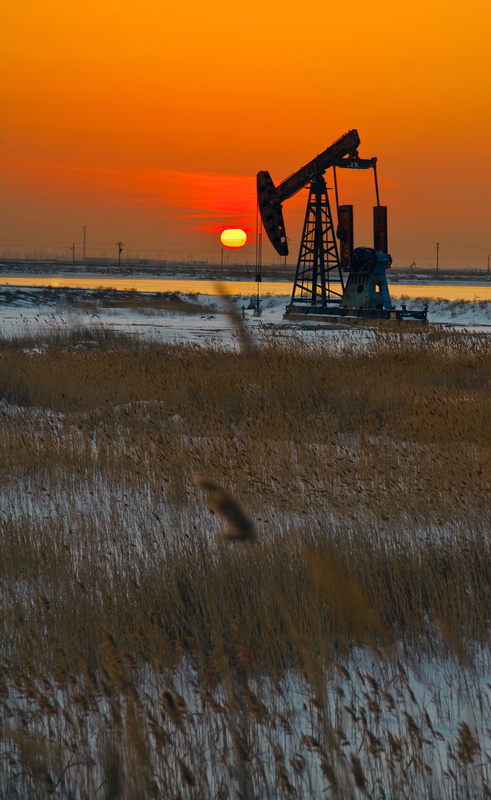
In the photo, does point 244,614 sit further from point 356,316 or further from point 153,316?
point 153,316

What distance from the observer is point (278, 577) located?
3.93 m

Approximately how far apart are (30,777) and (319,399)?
836 cm

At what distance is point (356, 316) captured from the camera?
29.5 metres

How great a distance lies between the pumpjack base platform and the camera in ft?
86.8

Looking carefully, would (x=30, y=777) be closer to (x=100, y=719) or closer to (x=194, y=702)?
(x=100, y=719)

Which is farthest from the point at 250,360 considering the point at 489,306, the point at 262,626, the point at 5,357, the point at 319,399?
the point at 489,306

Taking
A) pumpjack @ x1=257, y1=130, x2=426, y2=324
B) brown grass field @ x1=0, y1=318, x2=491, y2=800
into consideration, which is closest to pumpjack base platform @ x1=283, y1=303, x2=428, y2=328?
pumpjack @ x1=257, y1=130, x2=426, y2=324

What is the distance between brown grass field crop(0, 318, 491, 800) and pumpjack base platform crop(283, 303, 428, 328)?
18064 millimetres

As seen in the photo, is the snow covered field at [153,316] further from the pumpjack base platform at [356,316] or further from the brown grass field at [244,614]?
the brown grass field at [244,614]

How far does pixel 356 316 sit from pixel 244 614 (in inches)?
1051

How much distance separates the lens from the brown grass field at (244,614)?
2484 mm

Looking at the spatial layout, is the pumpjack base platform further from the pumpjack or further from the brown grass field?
the brown grass field

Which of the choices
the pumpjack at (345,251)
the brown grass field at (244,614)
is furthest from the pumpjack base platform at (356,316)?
the brown grass field at (244,614)

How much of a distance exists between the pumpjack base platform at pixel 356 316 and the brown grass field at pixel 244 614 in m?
18.1
